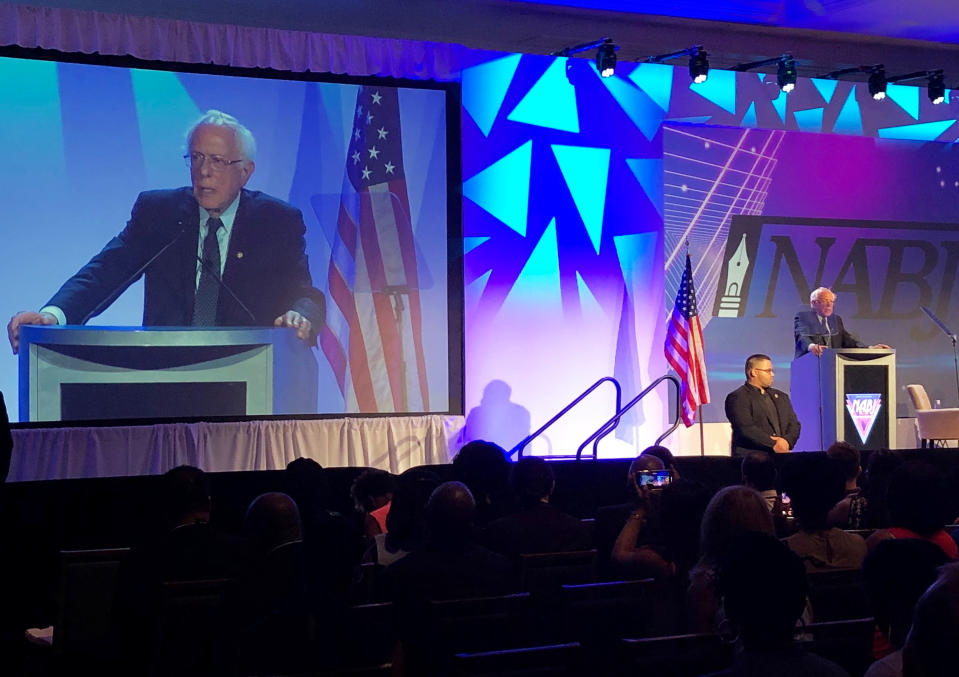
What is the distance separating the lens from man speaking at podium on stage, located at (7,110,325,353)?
8.60 metres

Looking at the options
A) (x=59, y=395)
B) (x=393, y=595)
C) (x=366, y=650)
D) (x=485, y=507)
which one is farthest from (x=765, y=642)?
(x=59, y=395)

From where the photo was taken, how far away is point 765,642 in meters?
2.33

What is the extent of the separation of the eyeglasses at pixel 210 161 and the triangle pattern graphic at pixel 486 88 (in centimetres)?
232

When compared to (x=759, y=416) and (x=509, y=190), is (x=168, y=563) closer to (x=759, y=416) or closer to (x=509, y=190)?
(x=759, y=416)

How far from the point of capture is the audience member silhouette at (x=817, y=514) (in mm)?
3807

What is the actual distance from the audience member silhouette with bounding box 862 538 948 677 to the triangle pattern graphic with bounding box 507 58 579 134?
Answer: 27.3 feet

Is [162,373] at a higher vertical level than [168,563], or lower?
higher

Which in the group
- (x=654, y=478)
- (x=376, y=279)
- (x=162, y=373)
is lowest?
(x=654, y=478)

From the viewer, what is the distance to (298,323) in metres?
9.22

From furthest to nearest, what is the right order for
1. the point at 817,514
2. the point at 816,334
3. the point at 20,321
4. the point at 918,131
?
the point at 918,131, the point at 816,334, the point at 20,321, the point at 817,514

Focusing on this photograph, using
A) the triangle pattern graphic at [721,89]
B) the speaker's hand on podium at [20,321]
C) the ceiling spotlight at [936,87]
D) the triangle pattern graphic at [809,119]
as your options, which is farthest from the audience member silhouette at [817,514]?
the ceiling spotlight at [936,87]

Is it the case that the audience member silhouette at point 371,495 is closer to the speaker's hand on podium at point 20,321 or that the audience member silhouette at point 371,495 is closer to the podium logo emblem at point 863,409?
the speaker's hand on podium at point 20,321

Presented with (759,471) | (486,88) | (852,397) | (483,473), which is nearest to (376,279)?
(486,88)

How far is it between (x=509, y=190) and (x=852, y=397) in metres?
3.56
